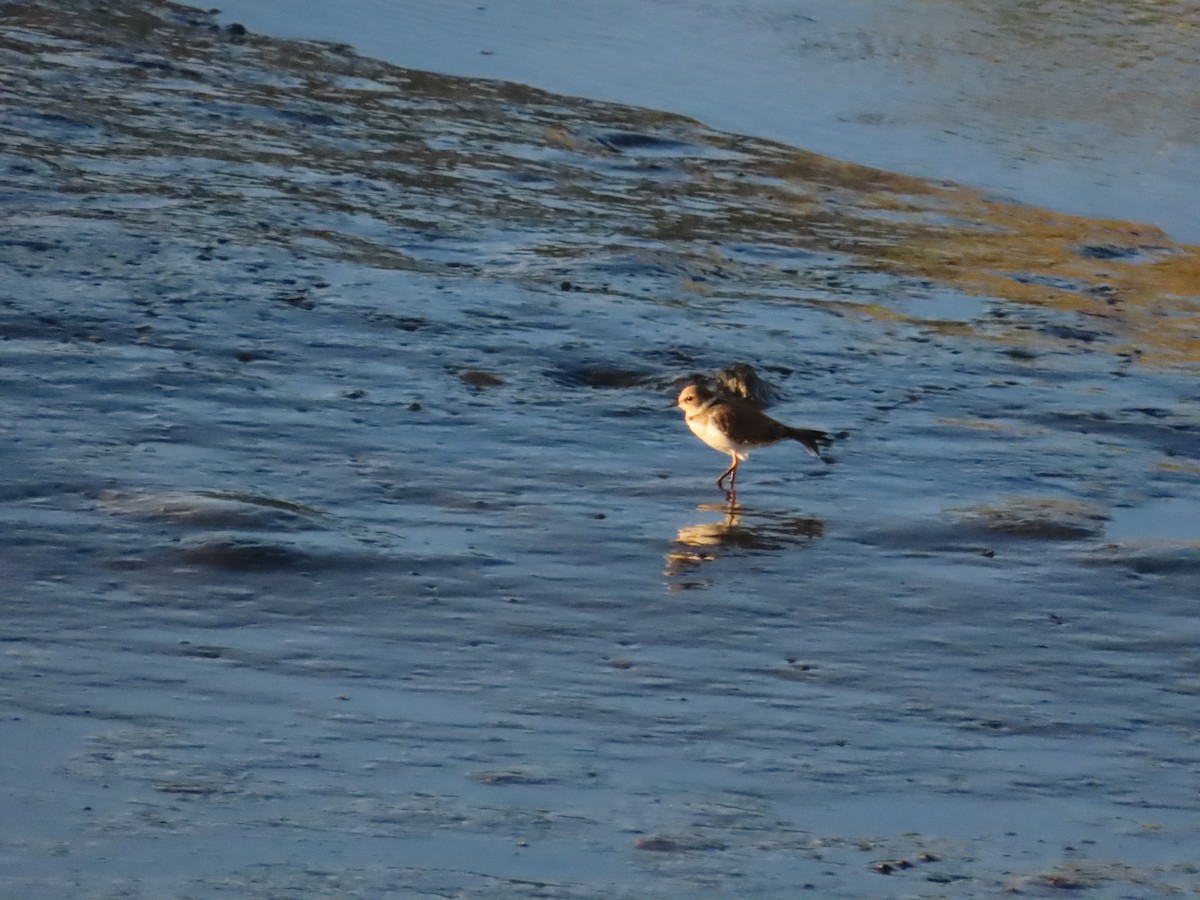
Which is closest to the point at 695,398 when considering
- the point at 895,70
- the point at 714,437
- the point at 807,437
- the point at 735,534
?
the point at 714,437

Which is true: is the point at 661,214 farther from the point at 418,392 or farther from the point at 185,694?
the point at 185,694

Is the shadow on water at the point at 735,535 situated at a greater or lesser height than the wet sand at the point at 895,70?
lesser

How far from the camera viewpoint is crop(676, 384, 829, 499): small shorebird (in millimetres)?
8836

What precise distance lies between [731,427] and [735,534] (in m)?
0.54

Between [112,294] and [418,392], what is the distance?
1.90 m

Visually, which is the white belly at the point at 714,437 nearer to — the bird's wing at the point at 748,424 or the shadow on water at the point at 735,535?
the bird's wing at the point at 748,424

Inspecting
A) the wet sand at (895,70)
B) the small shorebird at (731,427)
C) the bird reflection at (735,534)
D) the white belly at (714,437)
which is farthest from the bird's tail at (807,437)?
the wet sand at (895,70)

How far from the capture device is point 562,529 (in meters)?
8.29

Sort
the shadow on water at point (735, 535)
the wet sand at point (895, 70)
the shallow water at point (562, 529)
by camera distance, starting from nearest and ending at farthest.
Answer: the shallow water at point (562, 529)
the shadow on water at point (735, 535)
the wet sand at point (895, 70)

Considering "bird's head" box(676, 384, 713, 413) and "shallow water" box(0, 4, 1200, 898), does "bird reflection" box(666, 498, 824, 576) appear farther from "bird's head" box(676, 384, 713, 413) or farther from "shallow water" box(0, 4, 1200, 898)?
"bird's head" box(676, 384, 713, 413)

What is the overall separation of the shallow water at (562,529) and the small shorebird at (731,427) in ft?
0.79

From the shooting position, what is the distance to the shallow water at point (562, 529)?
18.7 feet

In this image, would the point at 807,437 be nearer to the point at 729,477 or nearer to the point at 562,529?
the point at 729,477

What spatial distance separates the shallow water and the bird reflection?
42mm
